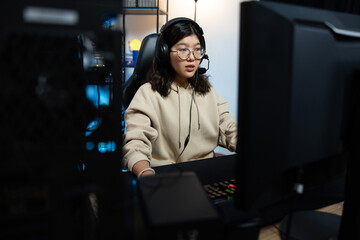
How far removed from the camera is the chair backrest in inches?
58.9

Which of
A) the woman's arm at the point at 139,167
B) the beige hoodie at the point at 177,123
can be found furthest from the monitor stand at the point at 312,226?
the beige hoodie at the point at 177,123

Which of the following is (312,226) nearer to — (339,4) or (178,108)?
(178,108)

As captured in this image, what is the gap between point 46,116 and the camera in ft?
1.01

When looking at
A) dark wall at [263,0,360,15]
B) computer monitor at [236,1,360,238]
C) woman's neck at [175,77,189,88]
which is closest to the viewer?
computer monitor at [236,1,360,238]

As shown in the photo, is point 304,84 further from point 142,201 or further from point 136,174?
point 136,174

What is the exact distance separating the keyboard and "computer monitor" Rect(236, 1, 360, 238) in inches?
8.2

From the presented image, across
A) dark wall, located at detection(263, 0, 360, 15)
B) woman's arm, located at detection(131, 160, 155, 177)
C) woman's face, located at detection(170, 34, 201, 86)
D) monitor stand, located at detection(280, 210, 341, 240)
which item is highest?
dark wall, located at detection(263, 0, 360, 15)

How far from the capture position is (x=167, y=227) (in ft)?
1.18

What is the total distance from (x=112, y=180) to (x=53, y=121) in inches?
4.0

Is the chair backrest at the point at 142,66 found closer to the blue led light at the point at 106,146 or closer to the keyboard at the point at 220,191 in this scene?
the keyboard at the point at 220,191

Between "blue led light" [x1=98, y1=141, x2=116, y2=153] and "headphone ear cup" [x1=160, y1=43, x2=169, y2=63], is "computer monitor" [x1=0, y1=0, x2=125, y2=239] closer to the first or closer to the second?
"blue led light" [x1=98, y1=141, x2=116, y2=153]

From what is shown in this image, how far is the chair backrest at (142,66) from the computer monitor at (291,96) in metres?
1.09

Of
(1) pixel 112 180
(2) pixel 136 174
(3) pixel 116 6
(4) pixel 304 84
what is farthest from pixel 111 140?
(2) pixel 136 174

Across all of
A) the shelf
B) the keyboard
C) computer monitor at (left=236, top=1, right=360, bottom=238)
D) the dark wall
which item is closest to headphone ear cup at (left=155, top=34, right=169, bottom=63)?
the keyboard
